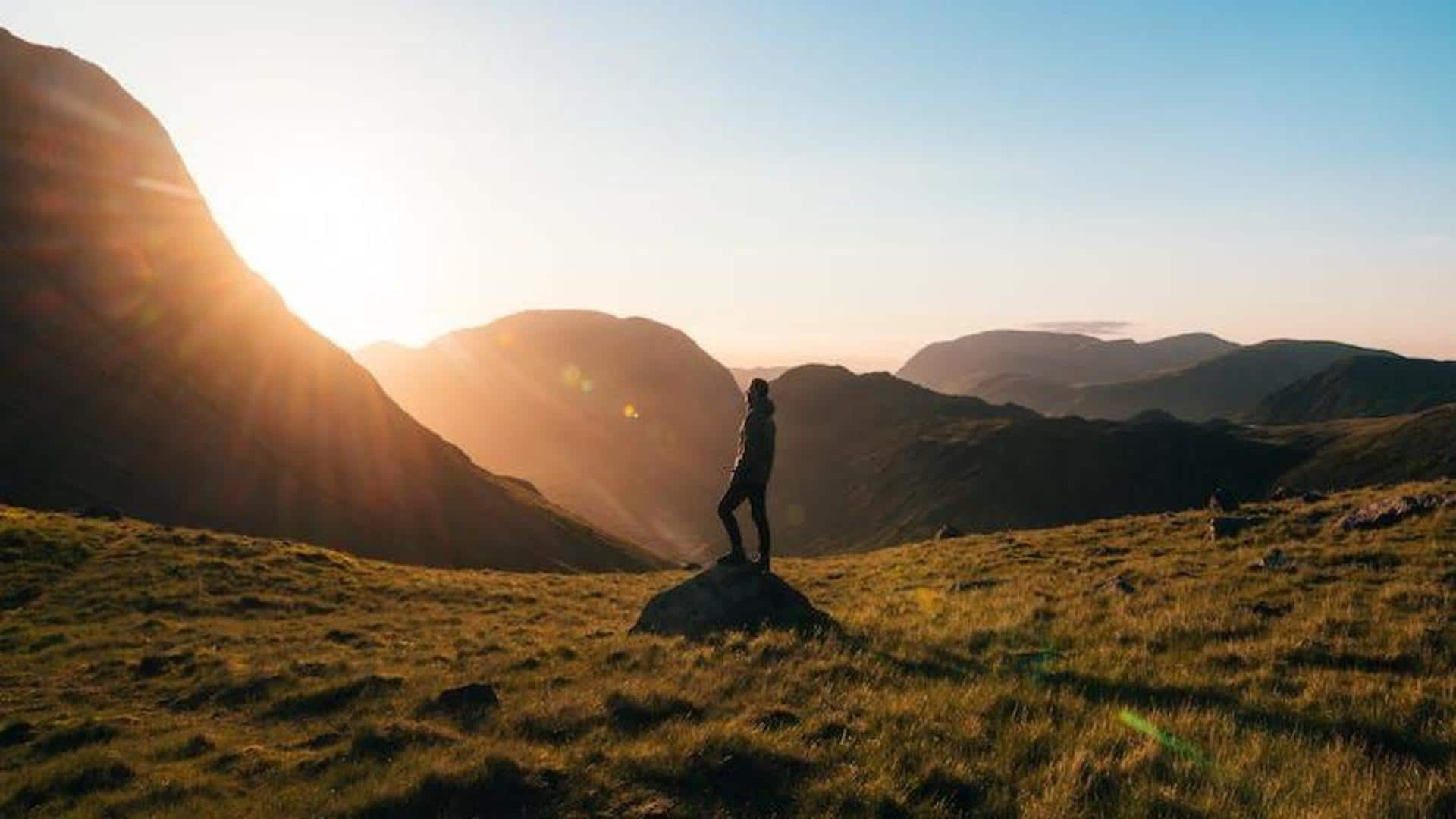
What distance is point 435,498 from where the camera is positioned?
111m

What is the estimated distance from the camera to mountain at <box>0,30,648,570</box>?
80812 mm

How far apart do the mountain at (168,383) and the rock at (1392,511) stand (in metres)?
85.7

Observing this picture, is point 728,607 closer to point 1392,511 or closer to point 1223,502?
point 1392,511

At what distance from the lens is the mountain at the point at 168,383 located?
8081cm

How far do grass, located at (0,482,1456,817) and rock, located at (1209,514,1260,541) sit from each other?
386mm

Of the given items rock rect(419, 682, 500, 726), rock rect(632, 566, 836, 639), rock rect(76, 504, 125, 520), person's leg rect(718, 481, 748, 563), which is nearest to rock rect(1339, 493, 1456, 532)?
rock rect(632, 566, 836, 639)

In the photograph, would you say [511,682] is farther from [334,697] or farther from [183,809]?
[183,809]

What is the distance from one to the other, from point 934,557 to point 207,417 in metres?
88.4

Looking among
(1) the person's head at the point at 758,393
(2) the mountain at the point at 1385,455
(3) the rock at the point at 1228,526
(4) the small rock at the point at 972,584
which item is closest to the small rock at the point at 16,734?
(1) the person's head at the point at 758,393

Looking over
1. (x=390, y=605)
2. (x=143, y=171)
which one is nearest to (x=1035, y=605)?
(x=390, y=605)

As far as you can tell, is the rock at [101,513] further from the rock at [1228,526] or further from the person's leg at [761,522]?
the rock at [1228,526]

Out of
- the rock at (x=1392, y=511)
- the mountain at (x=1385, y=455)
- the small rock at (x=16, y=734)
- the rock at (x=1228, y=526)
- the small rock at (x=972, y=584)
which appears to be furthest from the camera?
the mountain at (x=1385, y=455)

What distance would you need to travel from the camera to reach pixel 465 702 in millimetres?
12258

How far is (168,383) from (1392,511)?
105546mm
